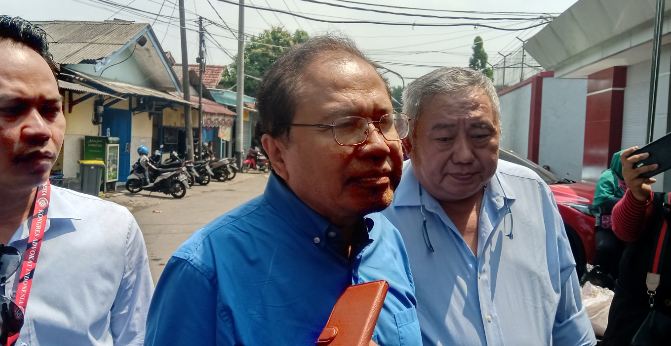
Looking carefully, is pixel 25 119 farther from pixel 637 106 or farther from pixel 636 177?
pixel 637 106

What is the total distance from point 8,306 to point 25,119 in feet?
1.70

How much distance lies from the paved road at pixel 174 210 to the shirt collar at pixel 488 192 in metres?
4.32

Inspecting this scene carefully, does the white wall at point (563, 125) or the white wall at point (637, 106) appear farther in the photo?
the white wall at point (563, 125)

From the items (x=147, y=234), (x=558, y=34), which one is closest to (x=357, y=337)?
(x=147, y=234)

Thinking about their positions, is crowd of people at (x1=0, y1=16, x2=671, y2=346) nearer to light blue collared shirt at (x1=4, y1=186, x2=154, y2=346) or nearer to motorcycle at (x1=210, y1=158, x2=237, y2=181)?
light blue collared shirt at (x1=4, y1=186, x2=154, y2=346)

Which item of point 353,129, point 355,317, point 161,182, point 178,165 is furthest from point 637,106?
point 178,165

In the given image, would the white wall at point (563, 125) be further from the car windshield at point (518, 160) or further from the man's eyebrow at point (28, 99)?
the man's eyebrow at point (28, 99)

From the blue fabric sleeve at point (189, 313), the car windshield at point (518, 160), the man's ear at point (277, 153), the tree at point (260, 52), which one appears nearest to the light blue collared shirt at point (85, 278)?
the blue fabric sleeve at point (189, 313)

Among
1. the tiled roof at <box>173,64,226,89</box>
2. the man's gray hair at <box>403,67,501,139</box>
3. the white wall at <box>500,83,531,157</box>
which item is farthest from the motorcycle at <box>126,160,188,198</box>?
the tiled roof at <box>173,64,226,89</box>

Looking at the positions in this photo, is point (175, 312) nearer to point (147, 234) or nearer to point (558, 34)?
point (147, 234)

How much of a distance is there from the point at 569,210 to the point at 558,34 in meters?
7.08

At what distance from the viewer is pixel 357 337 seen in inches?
41.6

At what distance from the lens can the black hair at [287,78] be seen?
1324 mm

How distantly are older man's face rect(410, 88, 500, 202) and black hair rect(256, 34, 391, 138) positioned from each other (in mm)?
624
